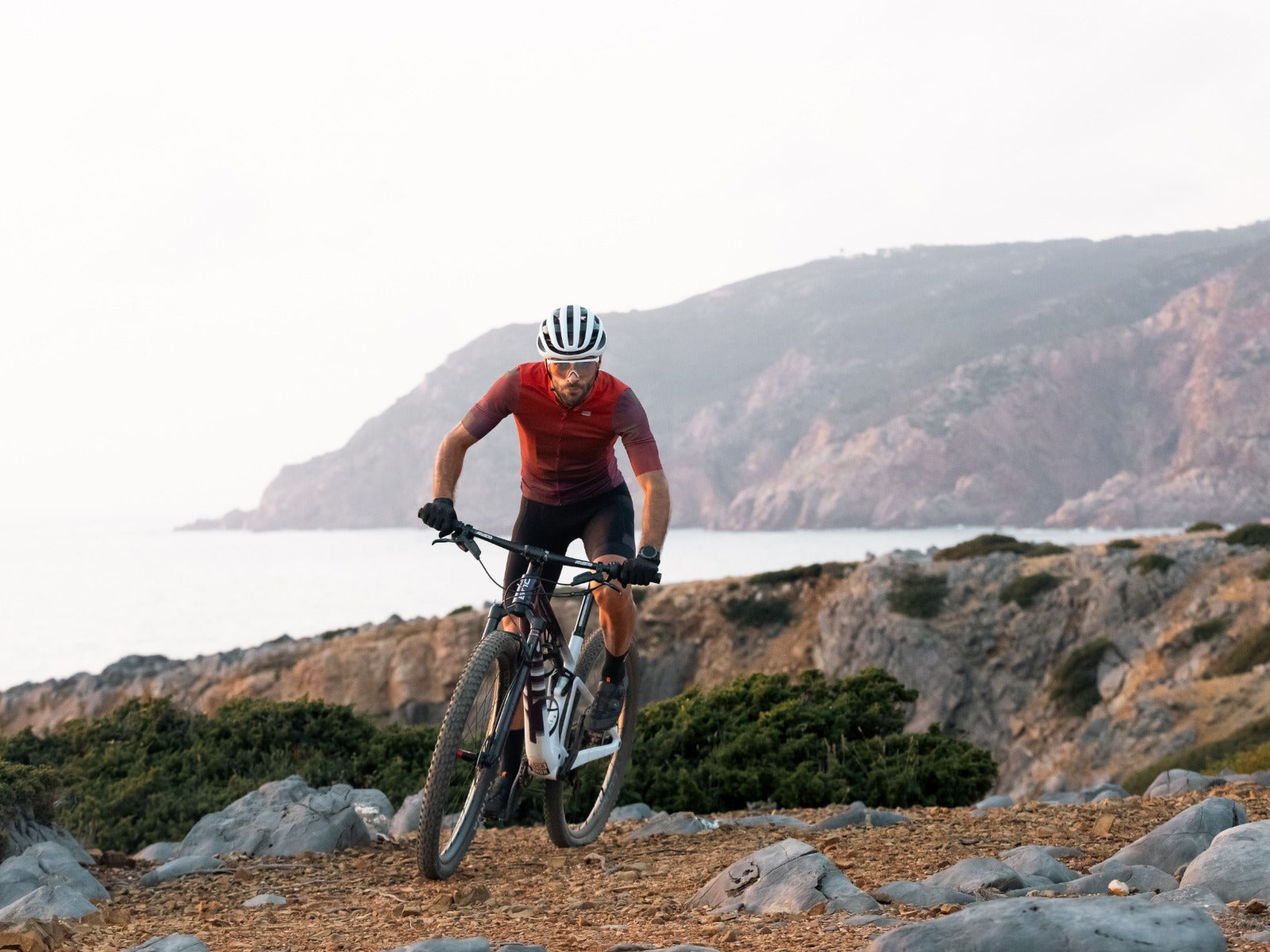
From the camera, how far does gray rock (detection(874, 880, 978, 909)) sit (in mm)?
5227

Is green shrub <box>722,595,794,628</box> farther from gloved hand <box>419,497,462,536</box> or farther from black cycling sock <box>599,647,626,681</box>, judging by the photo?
gloved hand <box>419,497,462,536</box>

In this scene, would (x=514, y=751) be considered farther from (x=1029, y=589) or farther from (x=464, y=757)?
(x=1029, y=589)

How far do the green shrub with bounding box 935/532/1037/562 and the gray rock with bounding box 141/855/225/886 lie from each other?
36.5 meters

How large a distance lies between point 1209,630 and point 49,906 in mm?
32515

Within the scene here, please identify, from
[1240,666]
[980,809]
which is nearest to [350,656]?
[1240,666]

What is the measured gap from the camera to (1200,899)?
480 centimetres

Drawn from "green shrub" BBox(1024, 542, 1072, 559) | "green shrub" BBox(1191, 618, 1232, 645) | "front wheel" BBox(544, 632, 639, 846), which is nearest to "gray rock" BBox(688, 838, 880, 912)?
"front wheel" BBox(544, 632, 639, 846)

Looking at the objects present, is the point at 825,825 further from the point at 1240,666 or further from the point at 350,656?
the point at 350,656

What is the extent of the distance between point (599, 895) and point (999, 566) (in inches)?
1433

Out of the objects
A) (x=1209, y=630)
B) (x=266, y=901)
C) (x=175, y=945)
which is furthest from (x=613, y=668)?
(x=1209, y=630)

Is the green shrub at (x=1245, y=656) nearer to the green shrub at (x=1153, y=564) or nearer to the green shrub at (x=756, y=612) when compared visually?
the green shrub at (x=1153, y=564)

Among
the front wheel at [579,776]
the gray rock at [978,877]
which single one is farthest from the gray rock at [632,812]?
the gray rock at [978,877]

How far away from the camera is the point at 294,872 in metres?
7.20

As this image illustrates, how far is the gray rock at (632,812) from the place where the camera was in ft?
30.6
